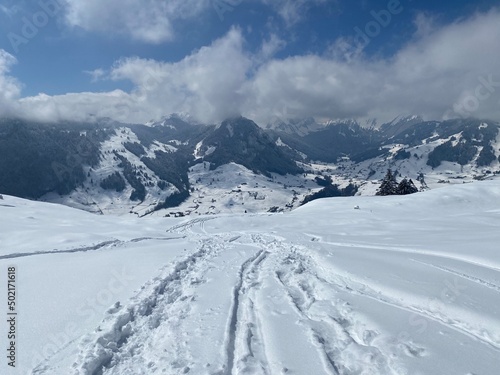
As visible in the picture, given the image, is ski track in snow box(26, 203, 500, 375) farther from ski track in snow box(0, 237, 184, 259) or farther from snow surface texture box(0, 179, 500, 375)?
ski track in snow box(0, 237, 184, 259)

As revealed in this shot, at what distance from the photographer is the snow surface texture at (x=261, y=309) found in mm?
6441

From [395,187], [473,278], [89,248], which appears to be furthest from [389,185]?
[89,248]

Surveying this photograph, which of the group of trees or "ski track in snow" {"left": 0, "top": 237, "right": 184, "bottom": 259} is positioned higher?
the group of trees

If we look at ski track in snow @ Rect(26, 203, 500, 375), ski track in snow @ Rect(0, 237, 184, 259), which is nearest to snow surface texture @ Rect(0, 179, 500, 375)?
ski track in snow @ Rect(26, 203, 500, 375)

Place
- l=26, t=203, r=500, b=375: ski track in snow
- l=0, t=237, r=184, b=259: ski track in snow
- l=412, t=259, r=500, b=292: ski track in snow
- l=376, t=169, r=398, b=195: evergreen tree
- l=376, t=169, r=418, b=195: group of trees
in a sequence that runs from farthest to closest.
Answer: l=376, t=169, r=398, b=195: evergreen tree, l=376, t=169, r=418, b=195: group of trees, l=0, t=237, r=184, b=259: ski track in snow, l=412, t=259, r=500, b=292: ski track in snow, l=26, t=203, r=500, b=375: ski track in snow

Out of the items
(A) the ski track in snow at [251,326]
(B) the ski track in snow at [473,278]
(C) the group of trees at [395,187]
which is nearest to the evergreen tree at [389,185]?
(C) the group of trees at [395,187]

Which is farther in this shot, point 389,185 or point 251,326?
point 389,185

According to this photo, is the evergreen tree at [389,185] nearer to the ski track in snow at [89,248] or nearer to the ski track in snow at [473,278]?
the ski track in snow at [89,248]

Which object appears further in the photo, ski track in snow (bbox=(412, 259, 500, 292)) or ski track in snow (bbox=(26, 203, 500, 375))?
ski track in snow (bbox=(412, 259, 500, 292))

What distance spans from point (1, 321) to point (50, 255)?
849cm

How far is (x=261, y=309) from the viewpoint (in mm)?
9094

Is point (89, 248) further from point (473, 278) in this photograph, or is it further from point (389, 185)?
point (389, 185)

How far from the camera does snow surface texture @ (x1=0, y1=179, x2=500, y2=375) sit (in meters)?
6.44

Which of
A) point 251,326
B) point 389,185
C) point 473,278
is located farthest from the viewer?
point 389,185
